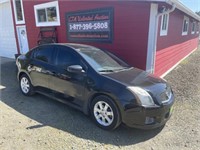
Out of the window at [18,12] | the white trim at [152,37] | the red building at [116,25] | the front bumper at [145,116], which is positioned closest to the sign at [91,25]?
the red building at [116,25]

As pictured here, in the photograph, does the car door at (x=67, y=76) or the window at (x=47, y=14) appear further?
the window at (x=47, y=14)

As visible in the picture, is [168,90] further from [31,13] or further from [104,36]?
[31,13]

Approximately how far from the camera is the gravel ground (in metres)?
3.22

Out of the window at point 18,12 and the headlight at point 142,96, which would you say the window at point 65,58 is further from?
the window at point 18,12

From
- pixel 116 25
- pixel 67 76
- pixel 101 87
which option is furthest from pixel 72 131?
pixel 116 25

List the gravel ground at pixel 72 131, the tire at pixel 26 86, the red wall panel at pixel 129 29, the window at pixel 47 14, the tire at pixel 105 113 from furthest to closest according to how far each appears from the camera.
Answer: the window at pixel 47 14 < the red wall panel at pixel 129 29 < the tire at pixel 26 86 < the tire at pixel 105 113 < the gravel ground at pixel 72 131

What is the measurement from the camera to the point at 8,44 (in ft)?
41.4

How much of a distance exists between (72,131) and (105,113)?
0.73m

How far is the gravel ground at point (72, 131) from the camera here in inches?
127

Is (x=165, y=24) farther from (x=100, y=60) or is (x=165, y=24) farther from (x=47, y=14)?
(x=47, y=14)

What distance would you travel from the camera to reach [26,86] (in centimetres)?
541

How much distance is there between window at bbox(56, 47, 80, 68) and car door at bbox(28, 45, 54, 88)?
11.3 inches

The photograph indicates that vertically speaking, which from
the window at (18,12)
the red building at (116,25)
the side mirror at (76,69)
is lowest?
the side mirror at (76,69)

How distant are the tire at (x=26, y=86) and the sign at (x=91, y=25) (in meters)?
3.06
